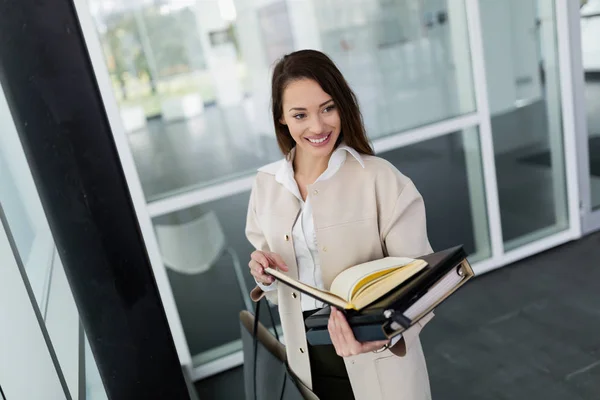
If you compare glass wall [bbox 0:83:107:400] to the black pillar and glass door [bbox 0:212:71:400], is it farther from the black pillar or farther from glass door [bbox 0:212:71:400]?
the black pillar

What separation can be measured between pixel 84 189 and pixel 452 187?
9.31ft

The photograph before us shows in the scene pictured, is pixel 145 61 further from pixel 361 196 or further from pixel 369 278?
pixel 369 278

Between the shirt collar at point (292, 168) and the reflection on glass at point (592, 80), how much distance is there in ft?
9.10

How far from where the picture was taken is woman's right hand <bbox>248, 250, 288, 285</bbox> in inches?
52.2

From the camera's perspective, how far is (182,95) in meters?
2.67

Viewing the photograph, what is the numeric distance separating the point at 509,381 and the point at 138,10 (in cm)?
237

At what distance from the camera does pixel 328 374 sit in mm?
1440

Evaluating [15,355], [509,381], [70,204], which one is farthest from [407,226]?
[509,381]

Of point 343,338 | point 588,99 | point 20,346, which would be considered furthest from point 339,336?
point 588,99

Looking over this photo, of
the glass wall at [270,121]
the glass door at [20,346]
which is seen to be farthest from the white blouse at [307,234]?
the glass wall at [270,121]

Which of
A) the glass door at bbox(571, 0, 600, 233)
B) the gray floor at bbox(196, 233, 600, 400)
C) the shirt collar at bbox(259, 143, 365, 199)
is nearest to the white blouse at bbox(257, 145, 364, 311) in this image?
the shirt collar at bbox(259, 143, 365, 199)

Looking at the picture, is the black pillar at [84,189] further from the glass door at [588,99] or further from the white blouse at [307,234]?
the glass door at [588,99]

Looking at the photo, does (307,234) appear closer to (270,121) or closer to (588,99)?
(270,121)

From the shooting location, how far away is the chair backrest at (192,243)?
111 inches
